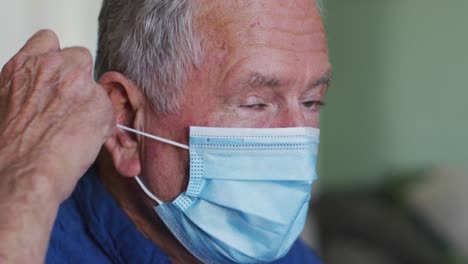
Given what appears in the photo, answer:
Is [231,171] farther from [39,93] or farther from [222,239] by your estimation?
[39,93]

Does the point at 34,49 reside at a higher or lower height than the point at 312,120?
higher

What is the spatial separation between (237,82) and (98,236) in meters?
0.41

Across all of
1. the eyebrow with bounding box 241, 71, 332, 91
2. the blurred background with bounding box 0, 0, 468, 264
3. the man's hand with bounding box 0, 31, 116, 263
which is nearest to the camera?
the man's hand with bounding box 0, 31, 116, 263

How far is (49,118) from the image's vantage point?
4.59ft

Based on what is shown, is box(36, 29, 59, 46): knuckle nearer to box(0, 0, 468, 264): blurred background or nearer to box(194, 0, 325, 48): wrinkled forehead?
box(194, 0, 325, 48): wrinkled forehead

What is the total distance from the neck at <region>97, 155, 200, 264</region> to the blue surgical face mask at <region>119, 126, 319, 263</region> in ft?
0.14

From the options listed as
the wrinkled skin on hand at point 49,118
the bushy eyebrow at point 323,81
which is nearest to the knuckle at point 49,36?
the wrinkled skin on hand at point 49,118

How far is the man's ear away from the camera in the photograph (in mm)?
1642

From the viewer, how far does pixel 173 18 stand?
5.26 feet

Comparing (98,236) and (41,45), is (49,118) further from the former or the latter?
(98,236)

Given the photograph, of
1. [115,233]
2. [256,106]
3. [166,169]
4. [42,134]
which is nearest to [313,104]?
[256,106]

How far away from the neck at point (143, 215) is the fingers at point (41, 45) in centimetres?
32

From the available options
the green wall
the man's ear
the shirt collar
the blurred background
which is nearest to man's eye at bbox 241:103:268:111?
the man's ear

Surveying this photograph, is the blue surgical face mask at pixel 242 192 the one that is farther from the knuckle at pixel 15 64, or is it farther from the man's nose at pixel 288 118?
the knuckle at pixel 15 64
